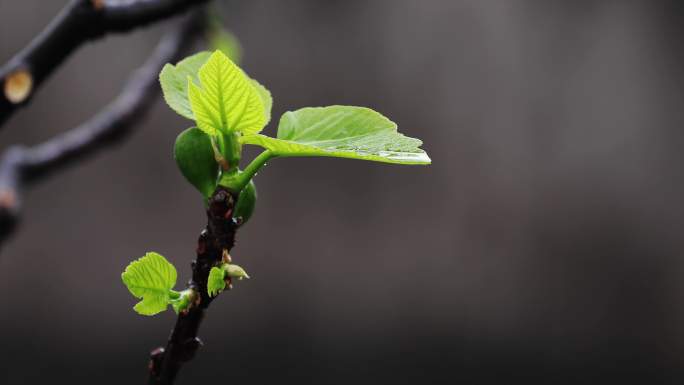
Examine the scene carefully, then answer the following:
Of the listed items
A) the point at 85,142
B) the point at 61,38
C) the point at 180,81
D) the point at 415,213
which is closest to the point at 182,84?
the point at 180,81

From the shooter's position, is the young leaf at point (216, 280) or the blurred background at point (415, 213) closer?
the young leaf at point (216, 280)

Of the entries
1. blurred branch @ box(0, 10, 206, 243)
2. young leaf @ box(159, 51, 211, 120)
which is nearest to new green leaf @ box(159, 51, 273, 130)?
young leaf @ box(159, 51, 211, 120)

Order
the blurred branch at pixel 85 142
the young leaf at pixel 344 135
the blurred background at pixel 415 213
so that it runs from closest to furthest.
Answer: the young leaf at pixel 344 135
the blurred branch at pixel 85 142
the blurred background at pixel 415 213

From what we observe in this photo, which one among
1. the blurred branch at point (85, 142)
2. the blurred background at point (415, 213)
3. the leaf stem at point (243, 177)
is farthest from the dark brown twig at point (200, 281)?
the blurred background at point (415, 213)

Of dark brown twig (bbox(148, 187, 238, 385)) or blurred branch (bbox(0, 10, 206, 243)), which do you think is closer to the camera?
dark brown twig (bbox(148, 187, 238, 385))

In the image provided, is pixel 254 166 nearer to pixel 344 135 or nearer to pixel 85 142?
pixel 344 135

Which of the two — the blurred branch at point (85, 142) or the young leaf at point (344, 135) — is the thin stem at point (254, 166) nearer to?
the young leaf at point (344, 135)

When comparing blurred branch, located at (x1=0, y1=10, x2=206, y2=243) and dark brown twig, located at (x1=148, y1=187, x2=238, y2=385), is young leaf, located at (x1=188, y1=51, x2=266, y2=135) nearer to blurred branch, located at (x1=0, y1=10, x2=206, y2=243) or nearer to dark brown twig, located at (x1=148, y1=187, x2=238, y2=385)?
dark brown twig, located at (x1=148, y1=187, x2=238, y2=385)
